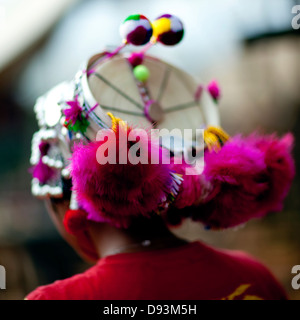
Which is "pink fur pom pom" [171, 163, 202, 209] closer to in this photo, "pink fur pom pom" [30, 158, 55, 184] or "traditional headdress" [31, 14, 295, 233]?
"traditional headdress" [31, 14, 295, 233]

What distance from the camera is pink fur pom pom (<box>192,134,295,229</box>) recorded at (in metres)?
1.04

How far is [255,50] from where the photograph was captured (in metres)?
4.30

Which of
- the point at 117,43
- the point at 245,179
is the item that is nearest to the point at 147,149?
the point at 245,179

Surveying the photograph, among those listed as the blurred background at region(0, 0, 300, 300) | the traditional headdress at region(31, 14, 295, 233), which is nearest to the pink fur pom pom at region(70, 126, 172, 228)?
the traditional headdress at region(31, 14, 295, 233)

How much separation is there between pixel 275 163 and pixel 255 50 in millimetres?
3438

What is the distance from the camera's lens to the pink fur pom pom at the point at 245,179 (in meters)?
1.04

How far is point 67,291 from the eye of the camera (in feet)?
3.27

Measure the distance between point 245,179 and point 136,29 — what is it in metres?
0.46

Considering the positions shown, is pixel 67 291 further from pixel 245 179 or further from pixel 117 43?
pixel 117 43

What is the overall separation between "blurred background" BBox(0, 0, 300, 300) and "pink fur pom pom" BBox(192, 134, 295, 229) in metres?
2.73

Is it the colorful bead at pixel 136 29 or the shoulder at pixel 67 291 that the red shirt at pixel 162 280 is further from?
the colorful bead at pixel 136 29

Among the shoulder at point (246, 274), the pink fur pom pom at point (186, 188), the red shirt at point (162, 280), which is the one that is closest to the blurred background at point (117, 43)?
the shoulder at point (246, 274)

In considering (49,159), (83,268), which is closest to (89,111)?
(49,159)

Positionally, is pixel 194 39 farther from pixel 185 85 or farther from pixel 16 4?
pixel 185 85
